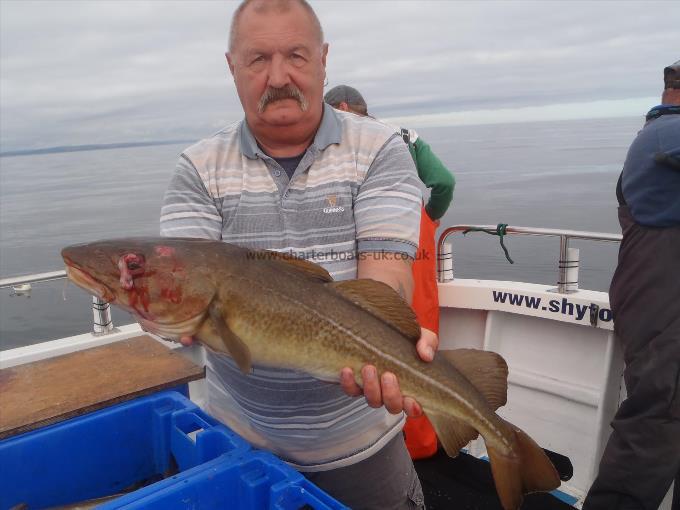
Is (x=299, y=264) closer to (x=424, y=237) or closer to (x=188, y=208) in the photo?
(x=188, y=208)

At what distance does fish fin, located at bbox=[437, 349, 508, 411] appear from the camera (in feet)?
8.31

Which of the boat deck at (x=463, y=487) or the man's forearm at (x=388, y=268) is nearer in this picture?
the man's forearm at (x=388, y=268)

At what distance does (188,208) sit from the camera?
104 inches

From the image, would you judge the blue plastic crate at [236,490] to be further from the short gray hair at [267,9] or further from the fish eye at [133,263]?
the short gray hair at [267,9]

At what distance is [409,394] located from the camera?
2.36 m

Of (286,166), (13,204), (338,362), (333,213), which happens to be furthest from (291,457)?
(13,204)

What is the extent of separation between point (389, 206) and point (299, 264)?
54 cm

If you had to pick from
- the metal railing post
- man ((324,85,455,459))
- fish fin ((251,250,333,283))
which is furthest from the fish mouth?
man ((324,85,455,459))

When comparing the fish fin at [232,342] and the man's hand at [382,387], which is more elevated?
the fish fin at [232,342]

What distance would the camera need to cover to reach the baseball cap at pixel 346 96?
550 centimetres

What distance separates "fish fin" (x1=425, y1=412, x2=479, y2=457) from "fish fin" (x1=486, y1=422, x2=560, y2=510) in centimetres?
12

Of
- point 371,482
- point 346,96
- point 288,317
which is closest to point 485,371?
point 371,482

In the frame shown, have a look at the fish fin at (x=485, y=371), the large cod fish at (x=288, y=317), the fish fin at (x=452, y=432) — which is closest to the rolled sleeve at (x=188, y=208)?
the large cod fish at (x=288, y=317)

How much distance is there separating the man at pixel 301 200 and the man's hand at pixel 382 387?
0.92 ft
